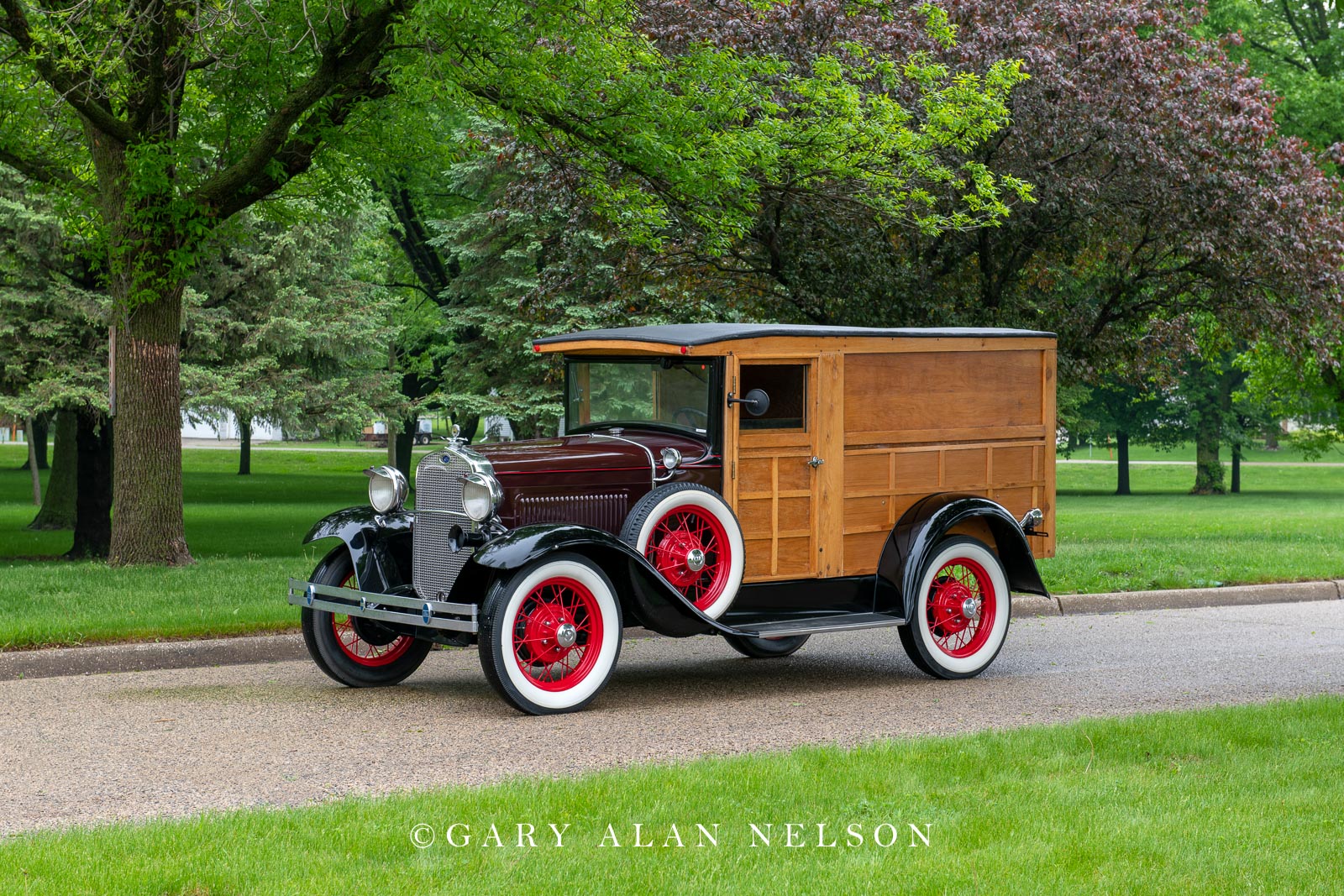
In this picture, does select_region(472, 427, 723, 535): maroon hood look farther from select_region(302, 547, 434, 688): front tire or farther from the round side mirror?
select_region(302, 547, 434, 688): front tire

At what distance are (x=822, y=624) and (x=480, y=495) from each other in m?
2.16

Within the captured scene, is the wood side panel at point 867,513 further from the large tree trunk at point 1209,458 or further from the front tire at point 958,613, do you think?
the large tree trunk at point 1209,458

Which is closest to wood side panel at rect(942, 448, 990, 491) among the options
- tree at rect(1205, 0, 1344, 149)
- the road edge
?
the road edge

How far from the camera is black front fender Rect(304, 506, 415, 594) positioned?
323 inches

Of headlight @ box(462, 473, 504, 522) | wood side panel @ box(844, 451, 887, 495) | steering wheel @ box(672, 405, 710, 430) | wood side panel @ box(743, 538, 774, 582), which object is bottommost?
wood side panel @ box(743, 538, 774, 582)

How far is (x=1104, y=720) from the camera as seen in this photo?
702 cm

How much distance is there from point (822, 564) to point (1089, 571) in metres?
5.86

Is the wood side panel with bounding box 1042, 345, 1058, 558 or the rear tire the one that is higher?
the wood side panel with bounding box 1042, 345, 1058, 558

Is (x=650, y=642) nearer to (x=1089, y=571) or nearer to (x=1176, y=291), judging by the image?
(x=1089, y=571)

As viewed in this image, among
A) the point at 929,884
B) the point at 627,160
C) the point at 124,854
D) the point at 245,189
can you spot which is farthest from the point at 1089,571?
the point at 124,854

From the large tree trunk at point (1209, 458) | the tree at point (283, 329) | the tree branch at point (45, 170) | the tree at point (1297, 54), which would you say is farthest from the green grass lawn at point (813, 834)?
the large tree trunk at point (1209, 458)

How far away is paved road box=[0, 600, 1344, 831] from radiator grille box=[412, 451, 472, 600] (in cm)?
68

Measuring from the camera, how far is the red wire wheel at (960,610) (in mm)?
8969

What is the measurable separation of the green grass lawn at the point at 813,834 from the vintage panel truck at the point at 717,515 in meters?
1.73
